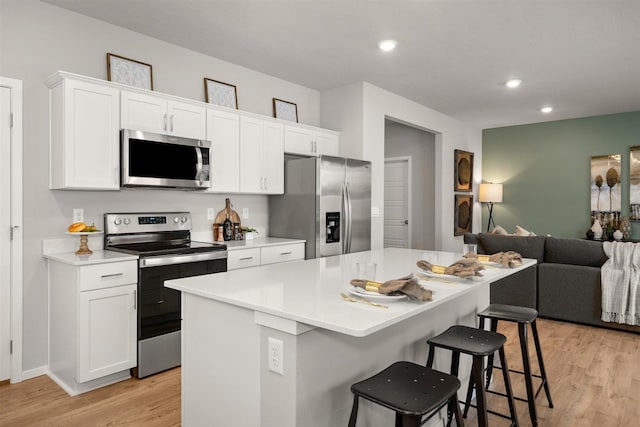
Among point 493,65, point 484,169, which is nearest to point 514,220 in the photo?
point 484,169

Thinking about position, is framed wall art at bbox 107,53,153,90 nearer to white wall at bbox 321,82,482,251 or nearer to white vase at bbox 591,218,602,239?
white wall at bbox 321,82,482,251

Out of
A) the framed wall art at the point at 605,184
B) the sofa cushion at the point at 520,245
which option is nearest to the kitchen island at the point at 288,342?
the sofa cushion at the point at 520,245

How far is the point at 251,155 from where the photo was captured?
4.08 meters

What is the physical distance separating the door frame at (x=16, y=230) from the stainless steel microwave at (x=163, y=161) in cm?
66

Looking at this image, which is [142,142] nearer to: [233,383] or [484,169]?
[233,383]

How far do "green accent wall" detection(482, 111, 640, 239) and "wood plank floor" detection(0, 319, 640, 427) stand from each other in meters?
4.12

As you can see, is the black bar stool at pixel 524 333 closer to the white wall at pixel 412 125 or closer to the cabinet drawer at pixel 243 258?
the cabinet drawer at pixel 243 258

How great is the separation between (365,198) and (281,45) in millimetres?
1851

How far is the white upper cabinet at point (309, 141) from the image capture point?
4465 mm

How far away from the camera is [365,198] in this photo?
4754mm

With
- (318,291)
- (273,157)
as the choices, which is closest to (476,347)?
(318,291)

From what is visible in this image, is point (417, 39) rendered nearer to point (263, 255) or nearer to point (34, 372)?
point (263, 255)

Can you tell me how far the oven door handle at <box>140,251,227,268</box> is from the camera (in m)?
2.99

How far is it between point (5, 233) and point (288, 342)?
8.25ft
